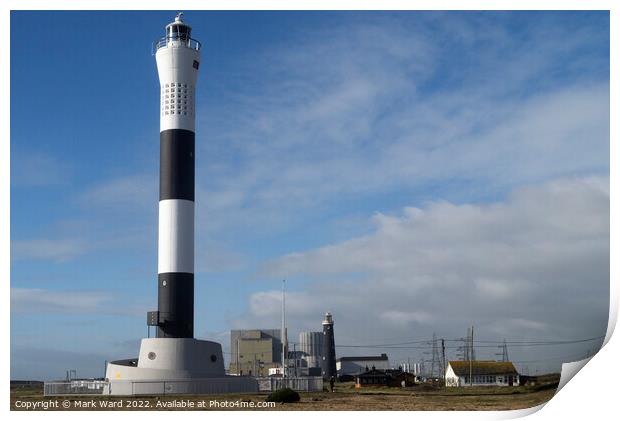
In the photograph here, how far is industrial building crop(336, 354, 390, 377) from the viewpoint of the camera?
145625 millimetres

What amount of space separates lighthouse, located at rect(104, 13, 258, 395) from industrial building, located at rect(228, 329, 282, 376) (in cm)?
6882

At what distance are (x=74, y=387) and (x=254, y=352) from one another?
75.1 m

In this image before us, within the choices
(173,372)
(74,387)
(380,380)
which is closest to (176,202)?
(173,372)

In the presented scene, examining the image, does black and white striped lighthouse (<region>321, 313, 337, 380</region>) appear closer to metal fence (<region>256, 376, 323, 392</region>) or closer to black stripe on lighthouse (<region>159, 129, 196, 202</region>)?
metal fence (<region>256, 376, 323, 392</region>)

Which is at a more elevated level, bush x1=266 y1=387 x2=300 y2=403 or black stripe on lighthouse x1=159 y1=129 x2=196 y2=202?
black stripe on lighthouse x1=159 y1=129 x2=196 y2=202

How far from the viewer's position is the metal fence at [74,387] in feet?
170

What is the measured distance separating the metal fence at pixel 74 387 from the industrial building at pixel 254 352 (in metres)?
70.7

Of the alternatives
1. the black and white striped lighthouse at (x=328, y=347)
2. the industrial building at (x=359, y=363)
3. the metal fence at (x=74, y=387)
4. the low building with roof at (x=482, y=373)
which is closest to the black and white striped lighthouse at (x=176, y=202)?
the metal fence at (x=74, y=387)

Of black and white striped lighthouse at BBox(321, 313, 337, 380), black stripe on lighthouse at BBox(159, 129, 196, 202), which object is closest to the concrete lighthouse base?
black stripe on lighthouse at BBox(159, 129, 196, 202)

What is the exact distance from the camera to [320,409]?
1531 inches

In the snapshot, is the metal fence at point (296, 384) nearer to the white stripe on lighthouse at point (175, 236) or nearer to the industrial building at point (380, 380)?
the white stripe on lighthouse at point (175, 236)

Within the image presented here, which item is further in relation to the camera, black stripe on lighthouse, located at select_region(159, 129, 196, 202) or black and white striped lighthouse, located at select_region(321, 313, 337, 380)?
black and white striped lighthouse, located at select_region(321, 313, 337, 380)
